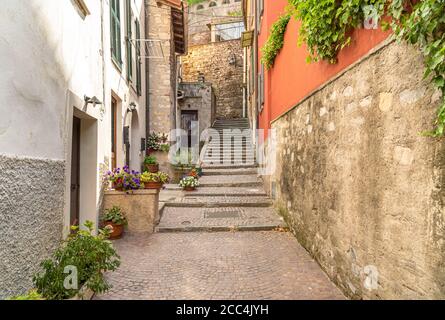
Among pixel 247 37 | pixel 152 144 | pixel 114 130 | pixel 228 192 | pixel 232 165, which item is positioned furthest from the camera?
pixel 247 37

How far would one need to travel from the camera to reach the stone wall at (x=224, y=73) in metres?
19.4

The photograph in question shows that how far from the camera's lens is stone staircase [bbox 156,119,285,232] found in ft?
17.4

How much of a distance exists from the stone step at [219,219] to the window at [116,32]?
139 inches

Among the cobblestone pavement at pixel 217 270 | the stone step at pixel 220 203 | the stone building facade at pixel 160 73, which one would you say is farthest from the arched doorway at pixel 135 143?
the cobblestone pavement at pixel 217 270

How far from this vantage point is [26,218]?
7.80 ft

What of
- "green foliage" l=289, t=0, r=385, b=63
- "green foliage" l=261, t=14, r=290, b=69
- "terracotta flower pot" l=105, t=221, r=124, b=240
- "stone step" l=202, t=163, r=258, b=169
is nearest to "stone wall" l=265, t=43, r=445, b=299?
→ "green foliage" l=289, t=0, r=385, b=63

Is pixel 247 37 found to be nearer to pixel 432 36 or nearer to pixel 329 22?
pixel 329 22

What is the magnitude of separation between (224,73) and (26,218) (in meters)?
18.6

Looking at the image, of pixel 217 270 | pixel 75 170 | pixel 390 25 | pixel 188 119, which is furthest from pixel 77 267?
pixel 188 119

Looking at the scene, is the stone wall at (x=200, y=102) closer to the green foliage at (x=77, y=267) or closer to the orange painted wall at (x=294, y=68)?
the orange painted wall at (x=294, y=68)

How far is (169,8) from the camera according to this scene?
10734 mm
